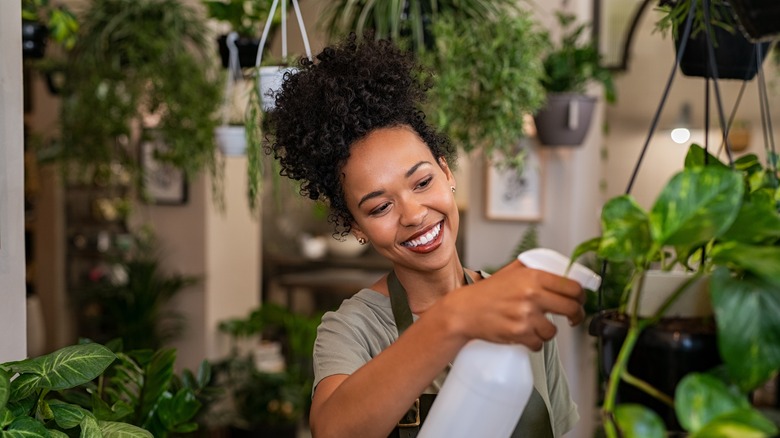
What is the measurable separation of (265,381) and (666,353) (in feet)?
13.1

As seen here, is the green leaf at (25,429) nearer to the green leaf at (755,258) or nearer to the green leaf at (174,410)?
the green leaf at (174,410)

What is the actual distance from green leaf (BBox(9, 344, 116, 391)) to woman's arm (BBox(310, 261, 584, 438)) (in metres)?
0.39

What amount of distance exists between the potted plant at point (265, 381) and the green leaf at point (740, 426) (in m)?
4.01

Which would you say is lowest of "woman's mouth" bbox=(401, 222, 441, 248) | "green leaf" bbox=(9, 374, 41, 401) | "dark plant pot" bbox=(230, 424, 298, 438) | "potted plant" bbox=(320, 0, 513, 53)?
"dark plant pot" bbox=(230, 424, 298, 438)

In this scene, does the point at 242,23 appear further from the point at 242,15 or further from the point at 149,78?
the point at 149,78

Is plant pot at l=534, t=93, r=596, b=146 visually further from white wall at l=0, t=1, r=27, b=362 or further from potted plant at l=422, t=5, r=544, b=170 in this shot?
white wall at l=0, t=1, r=27, b=362

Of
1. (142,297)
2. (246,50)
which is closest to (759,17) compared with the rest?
(246,50)

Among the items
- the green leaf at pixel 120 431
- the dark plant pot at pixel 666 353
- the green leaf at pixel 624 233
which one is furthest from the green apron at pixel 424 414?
the green leaf at pixel 624 233

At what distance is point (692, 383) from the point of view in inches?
27.1

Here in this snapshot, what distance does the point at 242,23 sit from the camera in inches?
113

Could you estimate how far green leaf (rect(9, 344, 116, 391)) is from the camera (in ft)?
4.13

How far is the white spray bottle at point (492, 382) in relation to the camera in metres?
0.87

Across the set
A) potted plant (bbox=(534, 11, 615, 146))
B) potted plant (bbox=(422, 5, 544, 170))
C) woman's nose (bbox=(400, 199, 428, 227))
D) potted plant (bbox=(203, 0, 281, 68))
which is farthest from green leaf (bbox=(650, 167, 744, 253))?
potted plant (bbox=(534, 11, 615, 146))

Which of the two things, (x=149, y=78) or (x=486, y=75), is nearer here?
(x=486, y=75)
